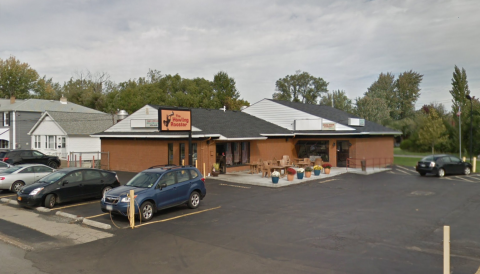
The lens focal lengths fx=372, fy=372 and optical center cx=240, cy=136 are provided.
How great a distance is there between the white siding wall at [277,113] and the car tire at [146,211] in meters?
20.2

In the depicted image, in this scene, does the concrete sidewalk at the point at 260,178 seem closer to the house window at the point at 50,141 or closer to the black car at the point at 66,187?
the black car at the point at 66,187

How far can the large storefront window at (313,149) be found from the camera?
3008 cm

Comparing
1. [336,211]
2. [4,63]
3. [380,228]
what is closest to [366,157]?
[336,211]

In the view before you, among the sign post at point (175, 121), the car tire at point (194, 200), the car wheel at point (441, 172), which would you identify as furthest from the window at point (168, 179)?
the car wheel at point (441, 172)

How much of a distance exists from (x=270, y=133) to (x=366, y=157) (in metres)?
8.22

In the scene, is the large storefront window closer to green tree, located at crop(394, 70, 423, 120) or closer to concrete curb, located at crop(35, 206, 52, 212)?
concrete curb, located at crop(35, 206, 52, 212)

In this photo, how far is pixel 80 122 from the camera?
39.7 m

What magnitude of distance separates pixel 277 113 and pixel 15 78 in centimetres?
5563

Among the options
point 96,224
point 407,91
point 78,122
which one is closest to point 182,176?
point 96,224

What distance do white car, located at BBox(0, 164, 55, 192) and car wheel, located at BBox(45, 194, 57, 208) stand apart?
473 centimetres

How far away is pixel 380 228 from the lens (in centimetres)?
1113

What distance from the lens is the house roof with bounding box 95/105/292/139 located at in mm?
24469

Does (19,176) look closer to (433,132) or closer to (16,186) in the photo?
(16,186)

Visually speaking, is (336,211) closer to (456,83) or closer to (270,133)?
(270,133)
